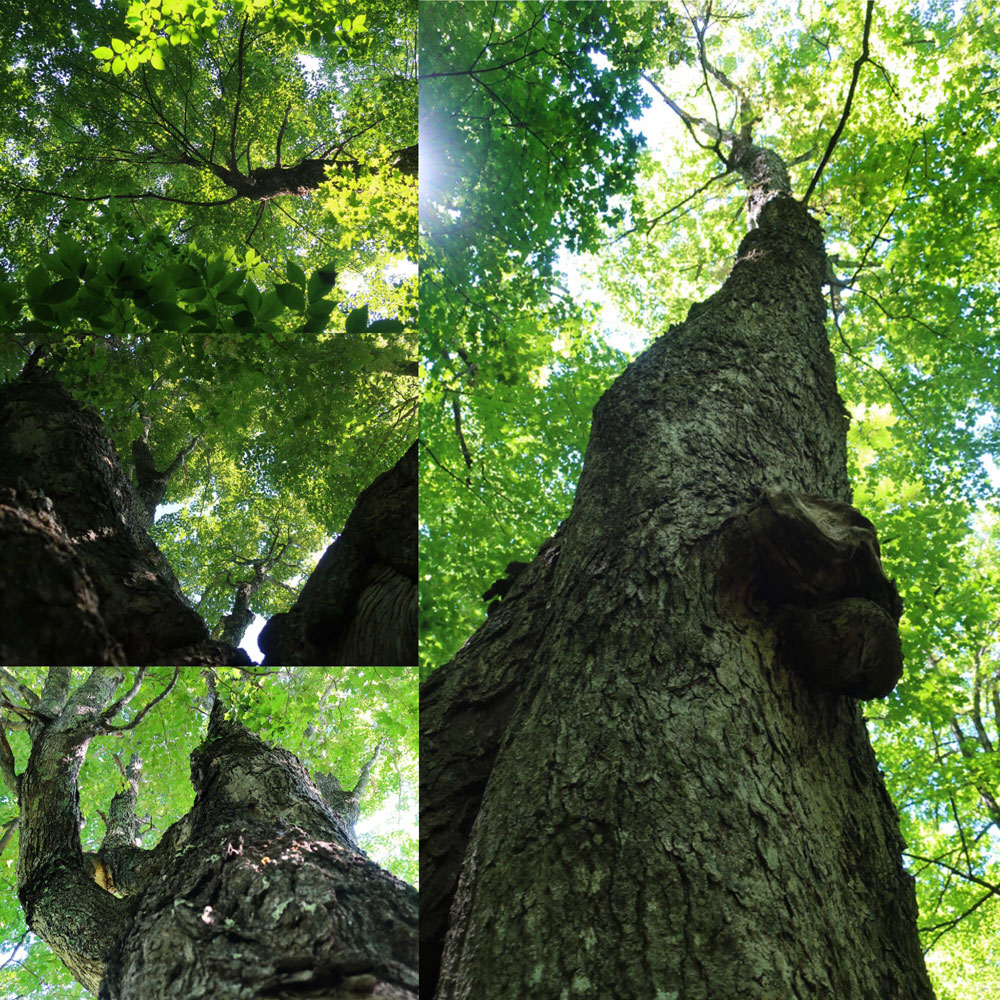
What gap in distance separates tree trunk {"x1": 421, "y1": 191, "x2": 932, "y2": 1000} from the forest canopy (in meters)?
0.43

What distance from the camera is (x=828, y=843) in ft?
2.72

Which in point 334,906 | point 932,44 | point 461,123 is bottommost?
point 334,906

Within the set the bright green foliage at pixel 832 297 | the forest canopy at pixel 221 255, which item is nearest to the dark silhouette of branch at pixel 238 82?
the forest canopy at pixel 221 255

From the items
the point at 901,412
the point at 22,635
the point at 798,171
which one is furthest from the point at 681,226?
the point at 22,635

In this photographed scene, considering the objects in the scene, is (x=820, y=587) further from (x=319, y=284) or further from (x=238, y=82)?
(x=238, y=82)

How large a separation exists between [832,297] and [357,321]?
4352 mm

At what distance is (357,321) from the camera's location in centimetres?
130

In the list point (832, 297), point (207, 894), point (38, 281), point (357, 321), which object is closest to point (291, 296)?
point (357, 321)

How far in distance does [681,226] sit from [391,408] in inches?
202

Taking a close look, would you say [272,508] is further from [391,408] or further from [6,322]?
[6,322]

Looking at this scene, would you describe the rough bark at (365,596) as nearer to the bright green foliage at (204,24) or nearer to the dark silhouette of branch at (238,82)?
the dark silhouette of branch at (238,82)

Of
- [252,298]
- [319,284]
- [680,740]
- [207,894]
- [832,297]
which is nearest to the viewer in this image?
[680,740]

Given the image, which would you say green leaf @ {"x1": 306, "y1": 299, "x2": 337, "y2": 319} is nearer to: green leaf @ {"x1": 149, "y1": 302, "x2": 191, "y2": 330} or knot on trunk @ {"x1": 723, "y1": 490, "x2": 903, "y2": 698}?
green leaf @ {"x1": 149, "y1": 302, "x2": 191, "y2": 330}

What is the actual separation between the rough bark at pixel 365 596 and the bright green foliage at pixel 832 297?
6.44ft
